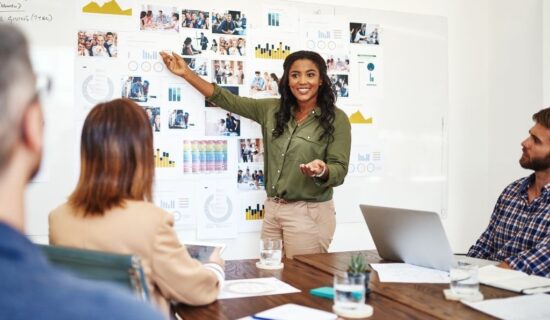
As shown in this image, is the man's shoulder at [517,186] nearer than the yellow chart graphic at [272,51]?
Yes

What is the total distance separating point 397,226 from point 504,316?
65 centimetres

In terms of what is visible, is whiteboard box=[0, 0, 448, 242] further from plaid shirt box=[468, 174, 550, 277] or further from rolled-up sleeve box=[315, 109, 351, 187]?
plaid shirt box=[468, 174, 550, 277]

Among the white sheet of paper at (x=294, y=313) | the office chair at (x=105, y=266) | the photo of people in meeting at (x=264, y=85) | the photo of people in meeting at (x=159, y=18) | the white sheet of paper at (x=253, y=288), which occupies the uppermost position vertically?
the photo of people in meeting at (x=159, y=18)

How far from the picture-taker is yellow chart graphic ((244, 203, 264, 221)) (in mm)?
3166

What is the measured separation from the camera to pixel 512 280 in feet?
5.79

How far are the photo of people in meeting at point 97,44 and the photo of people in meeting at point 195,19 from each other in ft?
1.28

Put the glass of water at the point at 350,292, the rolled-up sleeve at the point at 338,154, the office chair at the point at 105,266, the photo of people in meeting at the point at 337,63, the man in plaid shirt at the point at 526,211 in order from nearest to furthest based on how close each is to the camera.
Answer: the office chair at the point at 105,266 → the glass of water at the point at 350,292 → the man in plaid shirt at the point at 526,211 → the rolled-up sleeve at the point at 338,154 → the photo of people in meeting at the point at 337,63

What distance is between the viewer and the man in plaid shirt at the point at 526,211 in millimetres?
2180

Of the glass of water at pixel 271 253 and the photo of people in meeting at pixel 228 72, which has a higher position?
the photo of people in meeting at pixel 228 72

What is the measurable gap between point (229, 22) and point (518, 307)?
2231 millimetres

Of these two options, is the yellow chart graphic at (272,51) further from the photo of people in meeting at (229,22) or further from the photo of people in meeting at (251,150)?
the photo of people in meeting at (251,150)

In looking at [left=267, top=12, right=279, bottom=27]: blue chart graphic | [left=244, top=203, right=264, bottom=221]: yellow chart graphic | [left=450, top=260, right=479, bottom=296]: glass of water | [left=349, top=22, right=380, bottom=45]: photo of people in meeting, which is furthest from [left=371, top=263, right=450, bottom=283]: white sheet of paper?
[left=349, top=22, right=380, bottom=45]: photo of people in meeting

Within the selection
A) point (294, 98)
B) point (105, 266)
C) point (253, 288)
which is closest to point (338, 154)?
point (294, 98)

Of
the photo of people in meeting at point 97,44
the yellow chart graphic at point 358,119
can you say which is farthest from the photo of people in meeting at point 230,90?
the yellow chart graphic at point 358,119
